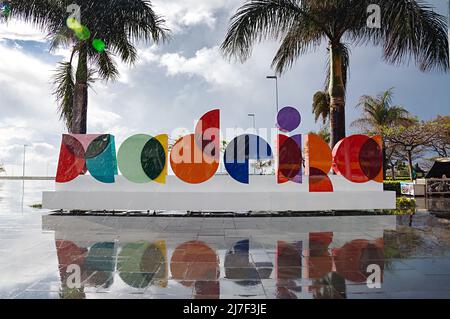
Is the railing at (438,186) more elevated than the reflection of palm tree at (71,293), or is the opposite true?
the railing at (438,186)

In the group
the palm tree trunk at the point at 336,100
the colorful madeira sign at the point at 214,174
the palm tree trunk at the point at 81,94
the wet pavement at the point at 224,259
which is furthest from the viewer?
the palm tree trunk at the point at 81,94

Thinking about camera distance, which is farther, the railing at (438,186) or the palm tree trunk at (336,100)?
the railing at (438,186)

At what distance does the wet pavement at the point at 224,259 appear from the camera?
175 inches

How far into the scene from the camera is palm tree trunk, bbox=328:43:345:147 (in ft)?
42.7

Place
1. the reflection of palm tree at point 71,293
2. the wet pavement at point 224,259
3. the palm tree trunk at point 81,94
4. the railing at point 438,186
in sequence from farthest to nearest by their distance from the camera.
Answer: the railing at point 438,186 < the palm tree trunk at point 81,94 < the wet pavement at point 224,259 < the reflection of palm tree at point 71,293

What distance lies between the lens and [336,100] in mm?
13047

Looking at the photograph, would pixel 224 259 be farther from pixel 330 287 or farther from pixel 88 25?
pixel 88 25

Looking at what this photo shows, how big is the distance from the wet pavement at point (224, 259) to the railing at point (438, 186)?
14272mm

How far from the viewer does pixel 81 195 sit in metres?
11.8

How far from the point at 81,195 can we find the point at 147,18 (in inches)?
286

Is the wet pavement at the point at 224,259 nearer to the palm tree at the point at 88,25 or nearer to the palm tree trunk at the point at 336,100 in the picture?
the palm tree trunk at the point at 336,100

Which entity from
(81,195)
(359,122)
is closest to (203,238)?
(81,195)

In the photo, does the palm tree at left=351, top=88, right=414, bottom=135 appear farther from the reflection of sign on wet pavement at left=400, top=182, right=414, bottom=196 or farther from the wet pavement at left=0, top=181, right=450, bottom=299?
the wet pavement at left=0, top=181, right=450, bottom=299

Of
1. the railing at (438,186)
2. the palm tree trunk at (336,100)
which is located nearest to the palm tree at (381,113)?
the railing at (438,186)
